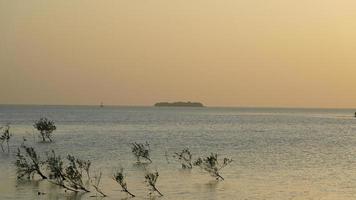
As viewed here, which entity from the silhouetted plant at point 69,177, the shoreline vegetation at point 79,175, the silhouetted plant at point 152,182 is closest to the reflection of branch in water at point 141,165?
the shoreline vegetation at point 79,175

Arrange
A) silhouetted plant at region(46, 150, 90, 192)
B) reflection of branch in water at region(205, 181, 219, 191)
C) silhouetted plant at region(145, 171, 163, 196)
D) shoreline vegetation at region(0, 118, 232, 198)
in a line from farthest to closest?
reflection of branch in water at region(205, 181, 219, 191) → silhouetted plant at region(46, 150, 90, 192) → shoreline vegetation at region(0, 118, 232, 198) → silhouetted plant at region(145, 171, 163, 196)

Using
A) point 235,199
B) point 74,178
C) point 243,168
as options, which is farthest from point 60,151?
point 235,199

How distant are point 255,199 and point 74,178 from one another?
869cm

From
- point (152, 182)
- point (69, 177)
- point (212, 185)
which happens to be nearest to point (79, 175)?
point (69, 177)

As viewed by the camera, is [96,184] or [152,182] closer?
[152,182]

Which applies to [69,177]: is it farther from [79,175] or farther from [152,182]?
[152,182]

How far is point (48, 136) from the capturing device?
239ft

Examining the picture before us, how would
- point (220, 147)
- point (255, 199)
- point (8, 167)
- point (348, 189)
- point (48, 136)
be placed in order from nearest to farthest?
point (255, 199)
point (348, 189)
point (8, 167)
point (220, 147)
point (48, 136)

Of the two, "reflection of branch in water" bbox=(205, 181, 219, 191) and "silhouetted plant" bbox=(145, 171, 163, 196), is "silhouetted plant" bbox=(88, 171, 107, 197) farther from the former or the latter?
"reflection of branch in water" bbox=(205, 181, 219, 191)

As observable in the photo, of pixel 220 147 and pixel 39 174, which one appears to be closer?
pixel 39 174

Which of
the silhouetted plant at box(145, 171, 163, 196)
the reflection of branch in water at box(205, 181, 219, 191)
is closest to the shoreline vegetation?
the silhouetted plant at box(145, 171, 163, 196)

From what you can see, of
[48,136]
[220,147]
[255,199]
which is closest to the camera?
[255,199]

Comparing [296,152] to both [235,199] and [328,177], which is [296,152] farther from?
[235,199]

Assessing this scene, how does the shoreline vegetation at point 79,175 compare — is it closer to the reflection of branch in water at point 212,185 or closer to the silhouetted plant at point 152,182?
the silhouetted plant at point 152,182
